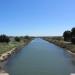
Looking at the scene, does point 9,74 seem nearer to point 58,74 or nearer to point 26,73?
point 26,73

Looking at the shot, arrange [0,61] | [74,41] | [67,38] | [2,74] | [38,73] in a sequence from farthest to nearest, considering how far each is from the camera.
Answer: [67,38] → [74,41] → [0,61] → [38,73] → [2,74]

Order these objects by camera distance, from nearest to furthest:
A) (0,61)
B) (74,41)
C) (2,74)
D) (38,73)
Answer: (2,74), (38,73), (0,61), (74,41)

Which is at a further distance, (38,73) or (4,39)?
(4,39)

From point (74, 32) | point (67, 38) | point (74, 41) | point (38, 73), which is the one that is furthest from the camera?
point (67, 38)

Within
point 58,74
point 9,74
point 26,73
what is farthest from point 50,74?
point 9,74

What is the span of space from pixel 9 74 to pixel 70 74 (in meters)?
6.21

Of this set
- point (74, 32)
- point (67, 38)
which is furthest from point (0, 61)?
point (67, 38)

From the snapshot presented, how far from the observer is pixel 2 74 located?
22.1 meters

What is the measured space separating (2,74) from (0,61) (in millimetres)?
11322

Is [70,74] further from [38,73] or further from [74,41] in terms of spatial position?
[74,41]

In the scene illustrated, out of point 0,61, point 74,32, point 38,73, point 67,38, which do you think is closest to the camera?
point 38,73

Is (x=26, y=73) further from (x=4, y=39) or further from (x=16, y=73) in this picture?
(x=4, y=39)

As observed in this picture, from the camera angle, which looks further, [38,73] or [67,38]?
[67,38]

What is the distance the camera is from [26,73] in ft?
78.3
